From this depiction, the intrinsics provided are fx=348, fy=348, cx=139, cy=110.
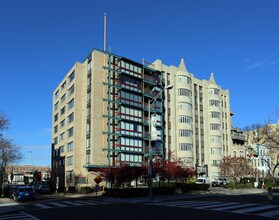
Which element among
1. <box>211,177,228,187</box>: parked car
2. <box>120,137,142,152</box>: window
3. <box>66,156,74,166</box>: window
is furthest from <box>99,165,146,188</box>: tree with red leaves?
<box>211,177,228,187</box>: parked car

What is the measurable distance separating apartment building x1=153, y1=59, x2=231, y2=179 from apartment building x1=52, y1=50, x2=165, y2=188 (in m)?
4.85

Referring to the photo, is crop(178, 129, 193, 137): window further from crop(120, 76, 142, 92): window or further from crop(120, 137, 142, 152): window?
crop(120, 76, 142, 92): window

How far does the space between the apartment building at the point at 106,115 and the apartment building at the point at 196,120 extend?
4851 millimetres

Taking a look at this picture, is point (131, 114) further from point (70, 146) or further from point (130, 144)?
point (70, 146)

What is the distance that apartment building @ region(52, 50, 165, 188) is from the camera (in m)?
59.3

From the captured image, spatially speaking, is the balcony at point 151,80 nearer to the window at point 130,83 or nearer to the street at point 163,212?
the window at point 130,83

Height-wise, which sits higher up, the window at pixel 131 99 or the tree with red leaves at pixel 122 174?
the window at pixel 131 99

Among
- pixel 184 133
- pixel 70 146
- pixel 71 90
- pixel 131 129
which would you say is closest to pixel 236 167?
pixel 184 133

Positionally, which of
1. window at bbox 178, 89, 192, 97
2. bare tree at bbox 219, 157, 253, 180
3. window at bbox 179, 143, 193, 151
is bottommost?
bare tree at bbox 219, 157, 253, 180

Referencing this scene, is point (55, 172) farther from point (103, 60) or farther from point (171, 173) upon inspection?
point (171, 173)

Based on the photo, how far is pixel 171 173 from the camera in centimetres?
4150

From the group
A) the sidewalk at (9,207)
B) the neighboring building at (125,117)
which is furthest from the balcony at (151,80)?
the sidewalk at (9,207)

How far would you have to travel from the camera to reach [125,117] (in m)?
62.3

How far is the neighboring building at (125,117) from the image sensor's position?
60.0m
